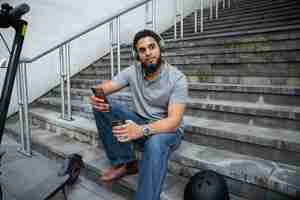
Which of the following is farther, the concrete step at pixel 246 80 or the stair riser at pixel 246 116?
the concrete step at pixel 246 80

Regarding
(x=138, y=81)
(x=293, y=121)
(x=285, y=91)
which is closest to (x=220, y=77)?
(x=285, y=91)

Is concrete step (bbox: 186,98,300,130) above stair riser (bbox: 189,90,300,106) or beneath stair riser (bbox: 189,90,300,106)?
beneath

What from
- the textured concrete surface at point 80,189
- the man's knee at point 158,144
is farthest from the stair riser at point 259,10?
the textured concrete surface at point 80,189

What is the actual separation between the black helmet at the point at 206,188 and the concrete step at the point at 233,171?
153mm

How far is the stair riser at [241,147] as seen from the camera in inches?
52.8

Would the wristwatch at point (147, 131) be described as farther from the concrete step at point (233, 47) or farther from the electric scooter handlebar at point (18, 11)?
the concrete step at point (233, 47)

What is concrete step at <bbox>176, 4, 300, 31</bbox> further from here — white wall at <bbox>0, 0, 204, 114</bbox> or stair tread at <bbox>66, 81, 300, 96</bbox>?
stair tread at <bbox>66, 81, 300, 96</bbox>

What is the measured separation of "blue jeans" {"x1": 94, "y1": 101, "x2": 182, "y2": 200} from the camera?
1.19 metres

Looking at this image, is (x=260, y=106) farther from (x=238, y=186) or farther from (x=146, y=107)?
(x=146, y=107)

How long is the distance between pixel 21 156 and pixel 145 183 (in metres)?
1.57

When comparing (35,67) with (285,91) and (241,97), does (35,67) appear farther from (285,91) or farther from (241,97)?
(285,91)

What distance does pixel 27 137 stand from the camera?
7.16ft

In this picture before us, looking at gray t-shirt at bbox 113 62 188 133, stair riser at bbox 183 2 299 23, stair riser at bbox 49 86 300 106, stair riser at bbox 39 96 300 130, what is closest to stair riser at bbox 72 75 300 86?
stair riser at bbox 49 86 300 106

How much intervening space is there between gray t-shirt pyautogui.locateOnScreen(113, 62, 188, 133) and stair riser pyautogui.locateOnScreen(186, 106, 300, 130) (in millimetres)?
489
